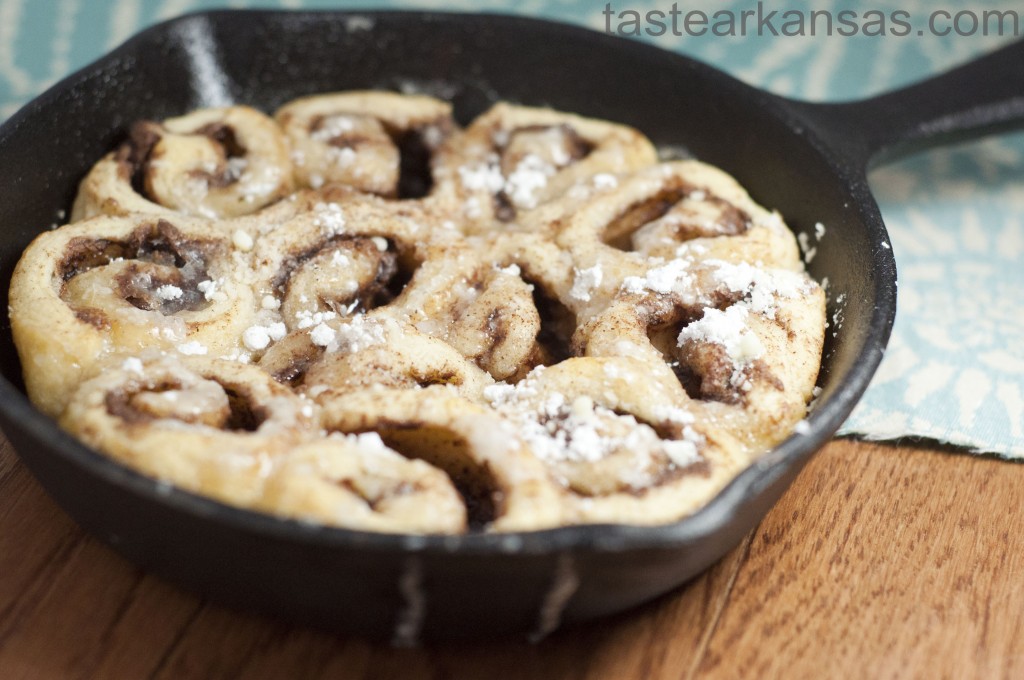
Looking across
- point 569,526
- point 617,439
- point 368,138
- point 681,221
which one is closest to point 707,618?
point 617,439

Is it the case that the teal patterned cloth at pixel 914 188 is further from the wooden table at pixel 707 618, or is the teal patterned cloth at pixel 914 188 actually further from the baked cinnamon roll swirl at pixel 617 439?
the baked cinnamon roll swirl at pixel 617 439

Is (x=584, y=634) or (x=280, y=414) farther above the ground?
(x=280, y=414)

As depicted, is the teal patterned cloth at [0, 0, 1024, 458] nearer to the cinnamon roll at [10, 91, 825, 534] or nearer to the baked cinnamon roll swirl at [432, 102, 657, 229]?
the cinnamon roll at [10, 91, 825, 534]

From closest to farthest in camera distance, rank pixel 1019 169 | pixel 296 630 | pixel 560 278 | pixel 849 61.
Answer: pixel 296 630
pixel 560 278
pixel 1019 169
pixel 849 61

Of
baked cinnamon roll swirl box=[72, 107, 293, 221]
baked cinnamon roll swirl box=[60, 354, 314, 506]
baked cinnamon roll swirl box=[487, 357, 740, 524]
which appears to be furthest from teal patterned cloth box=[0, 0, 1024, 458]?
baked cinnamon roll swirl box=[60, 354, 314, 506]

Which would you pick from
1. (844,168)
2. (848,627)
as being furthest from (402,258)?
(848,627)

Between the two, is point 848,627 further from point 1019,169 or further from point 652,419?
point 1019,169
